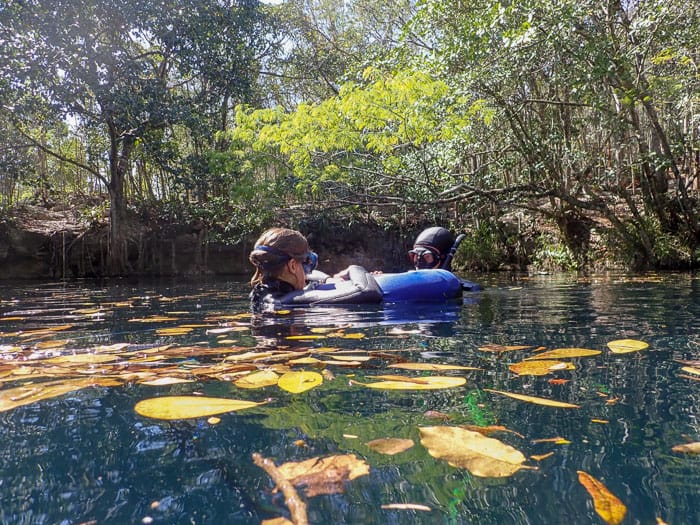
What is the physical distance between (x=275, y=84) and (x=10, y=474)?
16.8 m

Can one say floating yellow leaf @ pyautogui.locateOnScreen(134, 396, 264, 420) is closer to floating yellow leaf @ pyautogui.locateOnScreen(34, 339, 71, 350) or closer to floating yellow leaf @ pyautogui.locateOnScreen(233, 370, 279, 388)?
floating yellow leaf @ pyautogui.locateOnScreen(233, 370, 279, 388)

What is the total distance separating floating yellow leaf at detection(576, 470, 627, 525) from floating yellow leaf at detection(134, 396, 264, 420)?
2.36 feet

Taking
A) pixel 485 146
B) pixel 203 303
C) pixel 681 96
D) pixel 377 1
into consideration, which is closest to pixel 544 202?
pixel 485 146

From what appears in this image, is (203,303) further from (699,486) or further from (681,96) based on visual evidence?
(681,96)

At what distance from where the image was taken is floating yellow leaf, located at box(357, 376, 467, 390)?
4.27 feet

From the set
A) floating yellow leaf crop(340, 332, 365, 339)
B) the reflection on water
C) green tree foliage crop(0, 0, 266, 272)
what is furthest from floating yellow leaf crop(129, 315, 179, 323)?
green tree foliage crop(0, 0, 266, 272)

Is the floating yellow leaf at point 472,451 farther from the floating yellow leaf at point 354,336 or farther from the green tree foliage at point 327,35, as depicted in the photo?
the green tree foliage at point 327,35

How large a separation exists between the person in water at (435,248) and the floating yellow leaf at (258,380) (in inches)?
123

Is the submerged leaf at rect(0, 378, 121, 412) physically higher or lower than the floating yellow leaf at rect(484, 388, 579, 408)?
higher

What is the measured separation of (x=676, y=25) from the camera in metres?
6.14

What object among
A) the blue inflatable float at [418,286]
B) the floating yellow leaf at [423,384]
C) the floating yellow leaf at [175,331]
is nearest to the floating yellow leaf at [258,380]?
the floating yellow leaf at [423,384]

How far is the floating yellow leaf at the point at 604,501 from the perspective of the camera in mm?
659

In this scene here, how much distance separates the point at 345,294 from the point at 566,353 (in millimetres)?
1796

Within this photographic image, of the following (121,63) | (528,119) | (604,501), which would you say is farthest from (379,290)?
(121,63)
